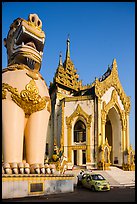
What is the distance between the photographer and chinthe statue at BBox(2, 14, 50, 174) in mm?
11344

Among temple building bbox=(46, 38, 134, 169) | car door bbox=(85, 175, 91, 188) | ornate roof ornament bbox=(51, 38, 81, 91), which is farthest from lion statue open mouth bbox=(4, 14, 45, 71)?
ornate roof ornament bbox=(51, 38, 81, 91)

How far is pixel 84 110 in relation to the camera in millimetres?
28531

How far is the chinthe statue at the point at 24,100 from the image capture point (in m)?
11.3

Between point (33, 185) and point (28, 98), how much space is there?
144 inches

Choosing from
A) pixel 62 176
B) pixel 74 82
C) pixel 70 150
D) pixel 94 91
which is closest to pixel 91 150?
pixel 70 150

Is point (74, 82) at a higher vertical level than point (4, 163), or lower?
higher

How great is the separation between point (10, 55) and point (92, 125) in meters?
16.1

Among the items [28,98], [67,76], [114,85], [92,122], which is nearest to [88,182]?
[28,98]

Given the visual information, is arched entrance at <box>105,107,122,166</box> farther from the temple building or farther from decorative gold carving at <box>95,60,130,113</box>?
decorative gold carving at <box>95,60,130,113</box>

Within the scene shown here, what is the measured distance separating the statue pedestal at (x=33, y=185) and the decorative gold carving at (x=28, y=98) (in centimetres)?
291

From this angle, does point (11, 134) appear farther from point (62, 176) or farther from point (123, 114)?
point (123, 114)

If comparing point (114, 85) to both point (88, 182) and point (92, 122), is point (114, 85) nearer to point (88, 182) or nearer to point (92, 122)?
point (92, 122)

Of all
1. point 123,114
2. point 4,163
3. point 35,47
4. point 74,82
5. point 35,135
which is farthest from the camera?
point 74,82

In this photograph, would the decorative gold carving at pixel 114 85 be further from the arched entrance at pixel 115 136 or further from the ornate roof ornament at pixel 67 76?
the ornate roof ornament at pixel 67 76
